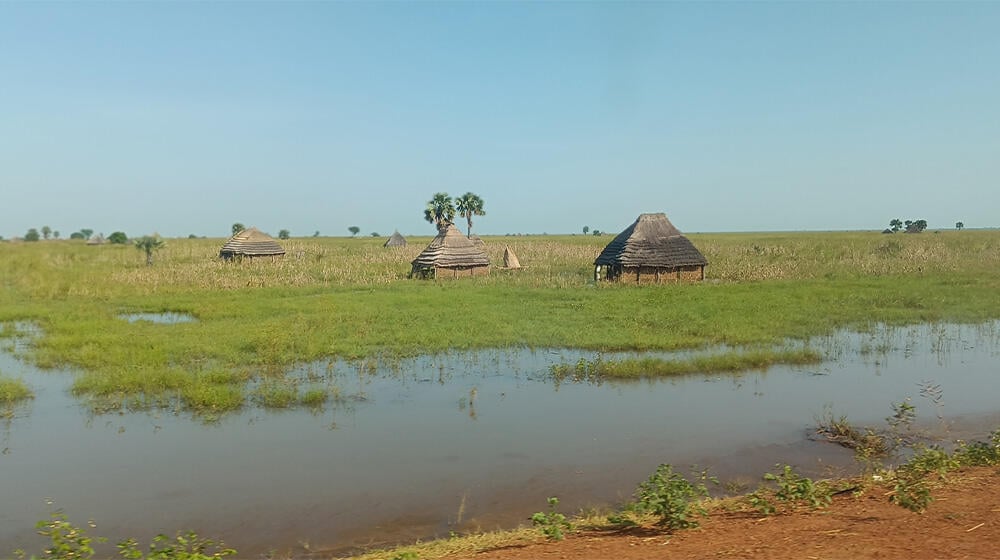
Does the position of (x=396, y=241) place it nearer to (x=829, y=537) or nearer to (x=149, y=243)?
(x=149, y=243)

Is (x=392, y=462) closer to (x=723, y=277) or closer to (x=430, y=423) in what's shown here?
(x=430, y=423)

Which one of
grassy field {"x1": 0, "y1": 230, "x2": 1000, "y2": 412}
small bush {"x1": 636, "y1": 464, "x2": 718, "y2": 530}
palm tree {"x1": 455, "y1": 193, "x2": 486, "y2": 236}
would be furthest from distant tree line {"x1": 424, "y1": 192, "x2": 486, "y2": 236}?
small bush {"x1": 636, "y1": 464, "x2": 718, "y2": 530}

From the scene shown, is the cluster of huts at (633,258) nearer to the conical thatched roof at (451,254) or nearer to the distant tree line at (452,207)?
the conical thatched roof at (451,254)

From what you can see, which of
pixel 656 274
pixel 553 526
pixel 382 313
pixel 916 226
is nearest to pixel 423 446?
pixel 553 526

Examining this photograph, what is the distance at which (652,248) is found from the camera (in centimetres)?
2423

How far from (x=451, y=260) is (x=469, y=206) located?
2737 centimetres

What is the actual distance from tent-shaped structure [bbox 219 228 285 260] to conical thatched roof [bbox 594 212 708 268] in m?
19.7

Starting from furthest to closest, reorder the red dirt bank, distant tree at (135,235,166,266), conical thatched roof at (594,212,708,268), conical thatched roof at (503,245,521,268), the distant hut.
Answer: the distant hut → distant tree at (135,235,166,266) → conical thatched roof at (503,245,521,268) → conical thatched roof at (594,212,708,268) → the red dirt bank

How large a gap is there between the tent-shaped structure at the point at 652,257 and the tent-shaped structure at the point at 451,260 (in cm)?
532

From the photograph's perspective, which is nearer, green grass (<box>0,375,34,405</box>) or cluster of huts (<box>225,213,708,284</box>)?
green grass (<box>0,375,34,405</box>)

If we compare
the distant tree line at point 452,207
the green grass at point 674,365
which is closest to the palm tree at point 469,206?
the distant tree line at point 452,207

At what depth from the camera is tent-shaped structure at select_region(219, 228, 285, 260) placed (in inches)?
1348

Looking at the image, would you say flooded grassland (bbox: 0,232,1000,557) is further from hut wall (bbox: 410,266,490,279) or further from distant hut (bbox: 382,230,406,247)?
distant hut (bbox: 382,230,406,247)

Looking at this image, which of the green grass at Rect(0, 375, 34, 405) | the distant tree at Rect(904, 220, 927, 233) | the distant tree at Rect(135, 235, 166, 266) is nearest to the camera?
the green grass at Rect(0, 375, 34, 405)
